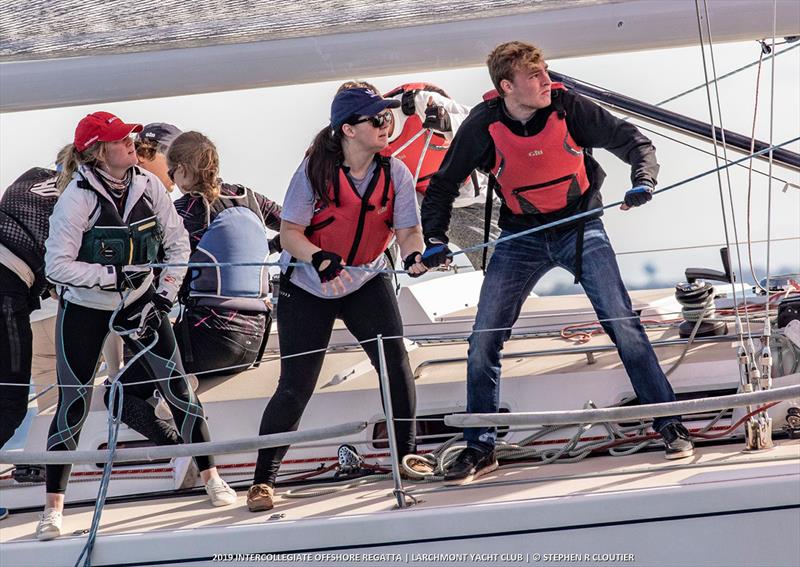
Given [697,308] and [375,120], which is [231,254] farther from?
[697,308]

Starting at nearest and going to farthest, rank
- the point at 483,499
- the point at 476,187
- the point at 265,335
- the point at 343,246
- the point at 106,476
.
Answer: the point at 483,499, the point at 106,476, the point at 343,246, the point at 265,335, the point at 476,187

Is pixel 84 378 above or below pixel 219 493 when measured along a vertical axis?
above

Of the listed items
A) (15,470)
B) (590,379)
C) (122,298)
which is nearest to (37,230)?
(122,298)

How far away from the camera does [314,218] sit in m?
3.28

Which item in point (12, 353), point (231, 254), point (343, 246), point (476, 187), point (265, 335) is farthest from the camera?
point (476, 187)

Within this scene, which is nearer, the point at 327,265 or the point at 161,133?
the point at 327,265

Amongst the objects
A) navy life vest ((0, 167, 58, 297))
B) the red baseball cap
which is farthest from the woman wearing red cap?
navy life vest ((0, 167, 58, 297))

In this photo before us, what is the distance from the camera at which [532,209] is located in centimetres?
333

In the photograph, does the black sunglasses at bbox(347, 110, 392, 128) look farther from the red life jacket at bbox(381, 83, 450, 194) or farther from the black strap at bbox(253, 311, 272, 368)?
the red life jacket at bbox(381, 83, 450, 194)

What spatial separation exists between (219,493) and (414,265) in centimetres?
88

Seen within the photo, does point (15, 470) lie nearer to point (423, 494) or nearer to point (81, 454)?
point (81, 454)

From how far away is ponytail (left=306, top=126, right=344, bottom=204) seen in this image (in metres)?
3.22

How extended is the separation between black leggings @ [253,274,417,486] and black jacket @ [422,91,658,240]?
0.91 feet

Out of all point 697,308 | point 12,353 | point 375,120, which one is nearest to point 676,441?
point 697,308
